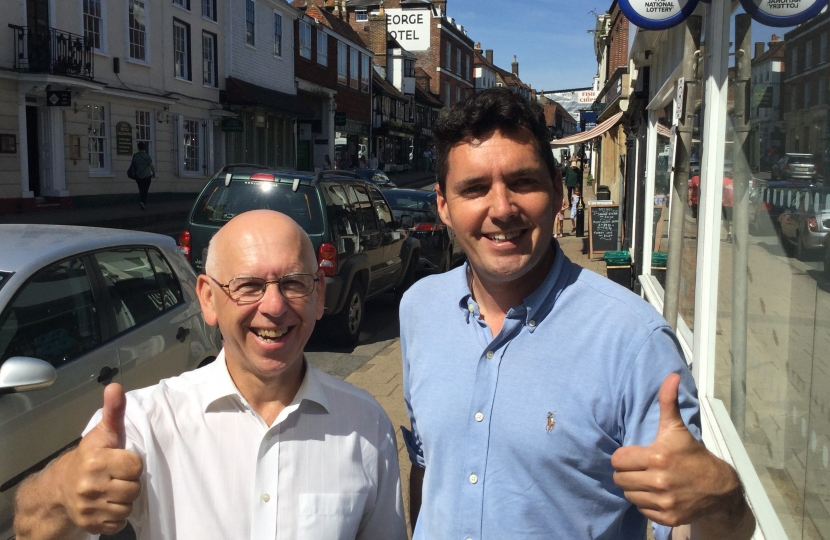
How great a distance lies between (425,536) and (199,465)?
1.96ft

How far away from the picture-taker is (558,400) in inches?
69.3

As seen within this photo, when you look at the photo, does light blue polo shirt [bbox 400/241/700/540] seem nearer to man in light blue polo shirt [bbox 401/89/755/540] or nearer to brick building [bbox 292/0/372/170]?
man in light blue polo shirt [bbox 401/89/755/540]

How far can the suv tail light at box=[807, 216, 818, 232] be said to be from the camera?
102 inches

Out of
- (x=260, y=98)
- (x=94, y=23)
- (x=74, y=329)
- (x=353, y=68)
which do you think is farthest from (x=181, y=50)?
(x=74, y=329)

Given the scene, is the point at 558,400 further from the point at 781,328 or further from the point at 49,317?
the point at 49,317

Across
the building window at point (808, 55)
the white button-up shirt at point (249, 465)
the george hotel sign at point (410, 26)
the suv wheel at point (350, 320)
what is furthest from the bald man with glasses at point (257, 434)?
the george hotel sign at point (410, 26)

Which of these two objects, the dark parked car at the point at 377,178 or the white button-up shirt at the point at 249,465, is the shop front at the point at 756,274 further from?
the dark parked car at the point at 377,178

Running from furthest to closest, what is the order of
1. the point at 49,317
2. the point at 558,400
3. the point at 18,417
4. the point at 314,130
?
1. the point at 314,130
2. the point at 49,317
3. the point at 18,417
4. the point at 558,400

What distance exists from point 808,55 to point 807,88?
13cm

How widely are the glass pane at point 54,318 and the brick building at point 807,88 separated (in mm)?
3425

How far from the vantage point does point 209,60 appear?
28.4m

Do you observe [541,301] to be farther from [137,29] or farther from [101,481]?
[137,29]

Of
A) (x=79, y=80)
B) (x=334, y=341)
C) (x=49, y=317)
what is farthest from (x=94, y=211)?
(x=49, y=317)

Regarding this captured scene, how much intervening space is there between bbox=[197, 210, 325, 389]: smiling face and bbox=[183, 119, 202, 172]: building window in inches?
1034
